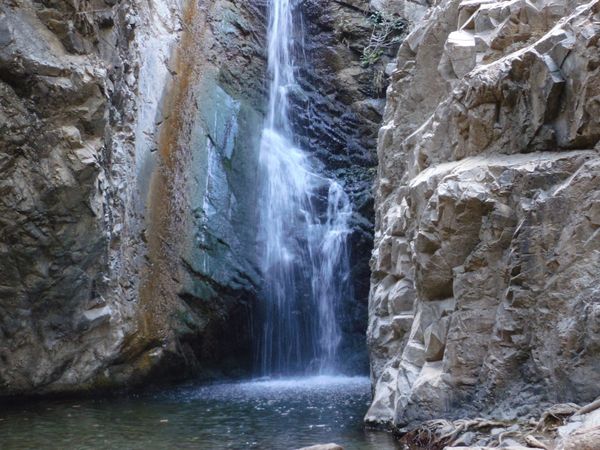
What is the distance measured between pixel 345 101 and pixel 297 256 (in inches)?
210

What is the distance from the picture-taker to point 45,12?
12328 millimetres

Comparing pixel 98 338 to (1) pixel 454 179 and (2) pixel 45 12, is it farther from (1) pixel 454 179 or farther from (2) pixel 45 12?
(1) pixel 454 179

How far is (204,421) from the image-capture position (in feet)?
35.6

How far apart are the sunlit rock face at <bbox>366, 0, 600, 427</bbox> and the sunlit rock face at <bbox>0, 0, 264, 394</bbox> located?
6.06m

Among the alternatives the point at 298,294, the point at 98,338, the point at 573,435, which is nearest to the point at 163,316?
the point at 98,338

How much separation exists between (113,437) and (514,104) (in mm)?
6925

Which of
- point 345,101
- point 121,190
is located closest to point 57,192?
point 121,190

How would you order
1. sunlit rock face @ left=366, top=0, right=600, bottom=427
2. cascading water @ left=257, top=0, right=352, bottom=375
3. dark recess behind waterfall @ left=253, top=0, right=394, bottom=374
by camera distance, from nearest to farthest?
sunlit rock face @ left=366, top=0, right=600, bottom=427
cascading water @ left=257, top=0, right=352, bottom=375
dark recess behind waterfall @ left=253, top=0, right=394, bottom=374

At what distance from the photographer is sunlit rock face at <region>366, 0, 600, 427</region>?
7438 millimetres

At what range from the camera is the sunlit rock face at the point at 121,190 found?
12344 millimetres

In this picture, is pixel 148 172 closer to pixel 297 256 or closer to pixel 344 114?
pixel 297 256

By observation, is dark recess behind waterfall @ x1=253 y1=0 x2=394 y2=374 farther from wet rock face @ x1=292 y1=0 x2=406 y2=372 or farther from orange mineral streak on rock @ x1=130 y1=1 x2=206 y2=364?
orange mineral streak on rock @ x1=130 y1=1 x2=206 y2=364

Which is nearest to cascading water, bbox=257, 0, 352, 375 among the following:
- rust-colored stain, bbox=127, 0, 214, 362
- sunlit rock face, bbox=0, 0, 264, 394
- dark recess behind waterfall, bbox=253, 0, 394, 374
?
dark recess behind waterfall, bbox=253, 0, 394, 374

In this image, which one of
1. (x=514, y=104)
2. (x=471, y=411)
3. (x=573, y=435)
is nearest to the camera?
(x=573, y=435)
